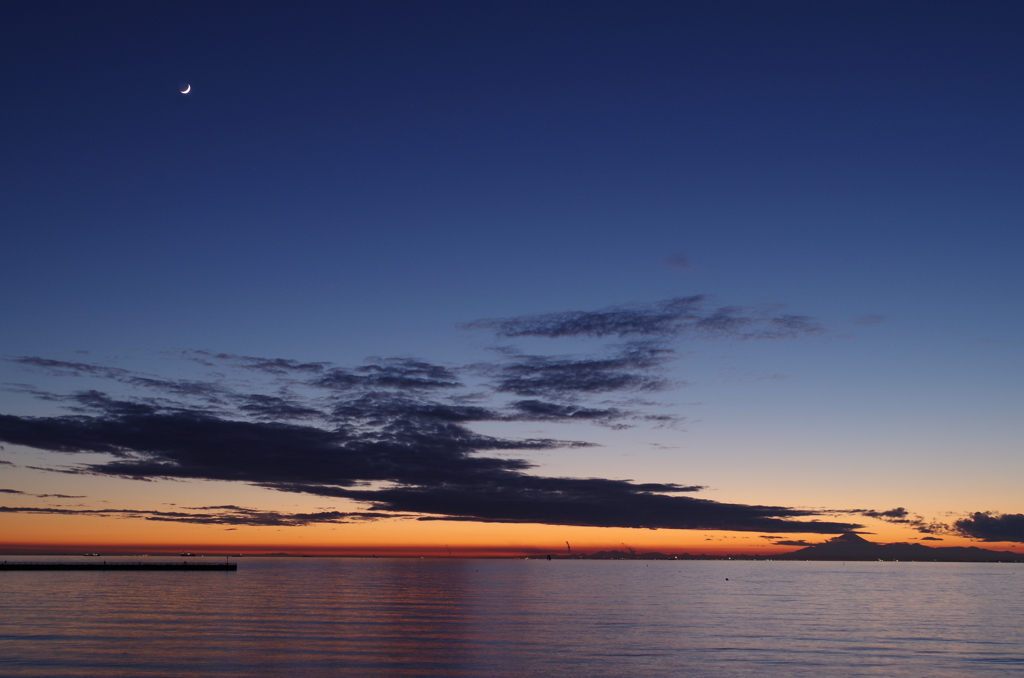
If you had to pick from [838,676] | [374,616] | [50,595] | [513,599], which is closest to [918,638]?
[838,676]

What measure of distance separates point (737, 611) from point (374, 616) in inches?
1951

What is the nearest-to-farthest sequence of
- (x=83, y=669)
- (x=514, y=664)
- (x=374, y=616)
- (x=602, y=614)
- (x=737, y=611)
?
(x=83, y=669), (x=514, y=664), (x=374, y=616), (x=602, y=614), (x=737, y=611)

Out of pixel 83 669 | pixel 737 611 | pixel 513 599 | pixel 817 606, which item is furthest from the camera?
pixel 513 599

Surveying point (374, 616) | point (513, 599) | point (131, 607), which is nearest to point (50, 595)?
point (131, 607)

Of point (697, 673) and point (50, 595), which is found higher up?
point (697, 673)

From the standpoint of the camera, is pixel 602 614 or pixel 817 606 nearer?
pixel 602 614

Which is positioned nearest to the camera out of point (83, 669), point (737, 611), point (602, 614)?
point (83, 669)

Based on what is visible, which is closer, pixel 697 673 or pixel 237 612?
pixel 697 673

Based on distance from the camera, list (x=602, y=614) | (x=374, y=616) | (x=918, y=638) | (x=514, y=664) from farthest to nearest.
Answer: (x=602, y=614) → (x=374, y=616) → (x=918, y=638) → (x=514, y=664)

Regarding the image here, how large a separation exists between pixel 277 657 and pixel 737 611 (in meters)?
68.1

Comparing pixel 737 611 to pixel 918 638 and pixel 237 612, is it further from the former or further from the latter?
pixel 237 612

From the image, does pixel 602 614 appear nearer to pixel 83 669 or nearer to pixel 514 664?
pixel 514 664

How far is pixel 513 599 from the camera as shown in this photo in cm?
12181

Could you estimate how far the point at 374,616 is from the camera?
86125 millimetres
